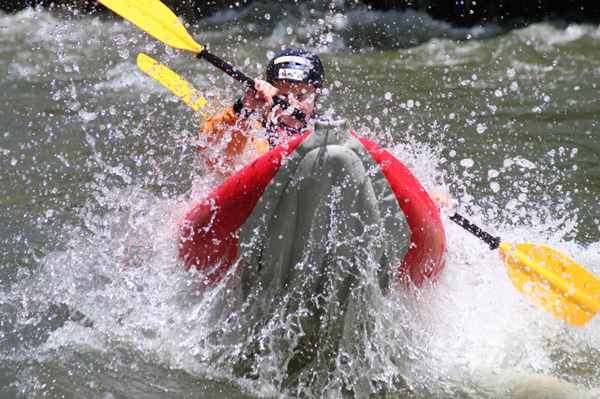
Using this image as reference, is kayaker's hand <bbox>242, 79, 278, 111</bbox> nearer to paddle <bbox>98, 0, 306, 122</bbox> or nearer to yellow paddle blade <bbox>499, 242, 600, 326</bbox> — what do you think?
paddle <bbox>98, 0, 306, 122</bbox>

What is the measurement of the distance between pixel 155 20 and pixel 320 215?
5.65 ft

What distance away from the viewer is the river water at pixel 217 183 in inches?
89.0

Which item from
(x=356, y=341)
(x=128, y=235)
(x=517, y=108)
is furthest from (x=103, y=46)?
(x=356, y=341)

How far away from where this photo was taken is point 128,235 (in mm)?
Answer: 2875

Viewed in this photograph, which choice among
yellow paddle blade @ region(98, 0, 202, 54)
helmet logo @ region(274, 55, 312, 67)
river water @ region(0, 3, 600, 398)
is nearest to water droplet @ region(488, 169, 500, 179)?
river water @ region(0, 3, 600, 398)

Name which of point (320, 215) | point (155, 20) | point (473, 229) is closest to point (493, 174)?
point (473, 229)

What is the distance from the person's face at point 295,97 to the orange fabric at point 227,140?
0.58 ft

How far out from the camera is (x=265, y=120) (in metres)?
2.85

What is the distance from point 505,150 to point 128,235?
292cm

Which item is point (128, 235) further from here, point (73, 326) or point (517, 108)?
point (517, 108)

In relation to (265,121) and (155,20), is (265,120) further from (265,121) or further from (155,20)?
(155,20)

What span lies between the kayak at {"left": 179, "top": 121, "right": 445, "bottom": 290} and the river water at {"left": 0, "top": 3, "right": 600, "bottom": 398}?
200 millimetres

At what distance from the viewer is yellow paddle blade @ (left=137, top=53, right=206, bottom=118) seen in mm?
3299

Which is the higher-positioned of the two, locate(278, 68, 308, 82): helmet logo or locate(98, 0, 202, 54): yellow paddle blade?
locate(98, 0, 202, 54): yellow paddle blade
